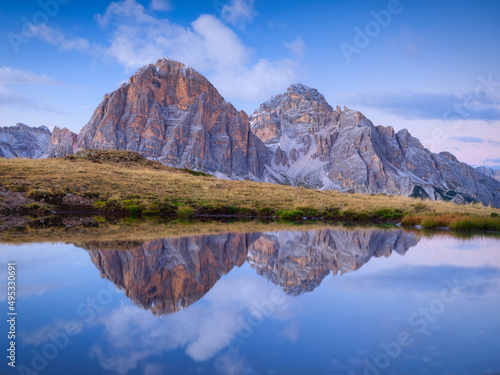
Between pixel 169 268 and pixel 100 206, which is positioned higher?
pixel 169 268

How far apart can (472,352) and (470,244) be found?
1020 cm

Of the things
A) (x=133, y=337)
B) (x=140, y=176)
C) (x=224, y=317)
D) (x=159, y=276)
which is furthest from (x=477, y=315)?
(x=140, y=176)

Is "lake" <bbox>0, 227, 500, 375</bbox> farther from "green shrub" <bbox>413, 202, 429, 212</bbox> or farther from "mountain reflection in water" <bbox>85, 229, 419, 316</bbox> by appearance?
"green shrub" <bbox>413, 202, 429, 212</bbox>

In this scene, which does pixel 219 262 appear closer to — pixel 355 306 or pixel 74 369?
pixel 355 306

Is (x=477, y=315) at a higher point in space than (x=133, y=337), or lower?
higher

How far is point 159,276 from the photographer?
7.04 metres

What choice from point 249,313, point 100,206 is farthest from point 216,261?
point 100,206

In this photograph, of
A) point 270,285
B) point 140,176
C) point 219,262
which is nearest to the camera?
point 270,285

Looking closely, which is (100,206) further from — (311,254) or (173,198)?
(311,254)

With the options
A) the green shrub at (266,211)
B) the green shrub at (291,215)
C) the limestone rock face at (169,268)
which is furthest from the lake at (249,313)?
the green shrub at (266,211)

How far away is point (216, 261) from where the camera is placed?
28.9 ft

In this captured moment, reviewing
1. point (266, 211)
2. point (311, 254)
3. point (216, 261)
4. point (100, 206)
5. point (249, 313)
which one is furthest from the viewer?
point (266, 211)

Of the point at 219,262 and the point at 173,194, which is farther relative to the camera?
the point at 173,194

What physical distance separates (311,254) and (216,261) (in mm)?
2745
